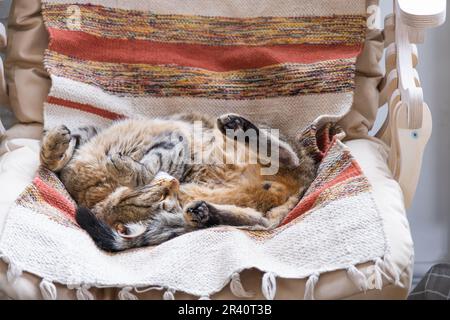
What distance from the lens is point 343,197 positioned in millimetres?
1932

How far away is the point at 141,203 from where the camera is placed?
6.72ft

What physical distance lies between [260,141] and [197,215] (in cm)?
31

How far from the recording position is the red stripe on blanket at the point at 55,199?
202 centimetres

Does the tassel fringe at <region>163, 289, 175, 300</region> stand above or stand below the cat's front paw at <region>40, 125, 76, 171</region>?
below

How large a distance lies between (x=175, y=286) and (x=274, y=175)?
51cm

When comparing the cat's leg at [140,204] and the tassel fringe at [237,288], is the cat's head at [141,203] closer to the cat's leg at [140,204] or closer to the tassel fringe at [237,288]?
the cat's leg at [140,204]

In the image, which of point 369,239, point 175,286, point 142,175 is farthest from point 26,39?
point 369,239

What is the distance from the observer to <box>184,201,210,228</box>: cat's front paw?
2.00 metres

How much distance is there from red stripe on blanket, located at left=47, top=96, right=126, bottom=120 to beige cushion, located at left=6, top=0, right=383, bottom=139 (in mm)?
90

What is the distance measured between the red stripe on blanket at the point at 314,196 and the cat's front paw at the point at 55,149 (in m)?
0.58

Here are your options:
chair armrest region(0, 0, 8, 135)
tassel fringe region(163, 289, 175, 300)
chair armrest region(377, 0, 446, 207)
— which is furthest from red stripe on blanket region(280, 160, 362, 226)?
chair armrest region(0, 0, 8, 135)

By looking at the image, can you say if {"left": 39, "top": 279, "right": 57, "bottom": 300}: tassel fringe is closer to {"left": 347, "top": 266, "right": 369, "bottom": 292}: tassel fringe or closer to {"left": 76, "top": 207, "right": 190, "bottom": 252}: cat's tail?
{"left": 76, "top": 207, "right": 190, "bottom": 252}: cat's tail
